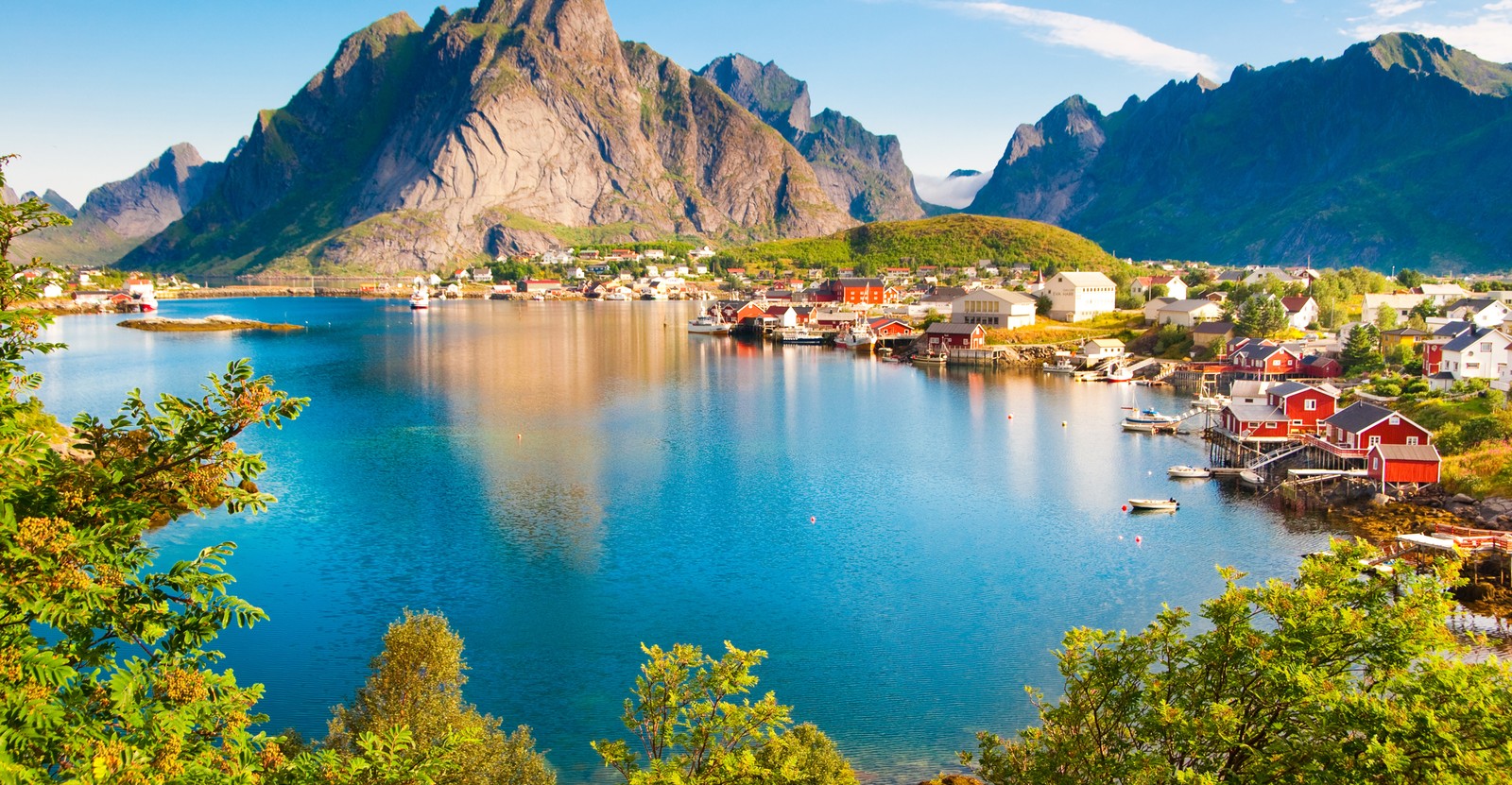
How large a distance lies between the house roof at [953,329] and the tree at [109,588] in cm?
7857

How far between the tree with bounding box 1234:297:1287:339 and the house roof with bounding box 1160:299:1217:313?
4399 mm

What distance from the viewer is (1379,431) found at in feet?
113

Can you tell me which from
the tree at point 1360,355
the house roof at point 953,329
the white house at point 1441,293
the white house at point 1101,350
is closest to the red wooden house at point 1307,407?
the tree at point 1360,355

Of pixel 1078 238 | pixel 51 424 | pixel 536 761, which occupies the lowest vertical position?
pixel 536 761

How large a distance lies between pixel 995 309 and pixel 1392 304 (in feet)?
102

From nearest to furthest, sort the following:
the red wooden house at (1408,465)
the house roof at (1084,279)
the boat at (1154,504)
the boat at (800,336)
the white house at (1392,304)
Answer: the red wooden house at (1408,465) < the boat at (1154,504) < the white house at (1392,304) < the house roof at (1084,279) < the boat at (800,336)

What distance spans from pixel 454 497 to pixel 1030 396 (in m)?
38.7

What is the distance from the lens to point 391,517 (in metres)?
32.2

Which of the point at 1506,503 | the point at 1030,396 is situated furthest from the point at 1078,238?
the point at 1506,503

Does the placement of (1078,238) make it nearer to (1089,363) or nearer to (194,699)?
(1089,363)

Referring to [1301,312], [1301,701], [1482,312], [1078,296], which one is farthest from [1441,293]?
[1301,701]

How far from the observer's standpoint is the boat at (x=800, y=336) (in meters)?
97.8

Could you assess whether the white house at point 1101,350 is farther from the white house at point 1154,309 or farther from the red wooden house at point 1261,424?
the red wooden house at point 1261,424

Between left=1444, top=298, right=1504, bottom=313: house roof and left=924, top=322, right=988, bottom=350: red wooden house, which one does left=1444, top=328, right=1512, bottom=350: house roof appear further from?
left=924, top=322, right=988, bottom=350: red wooden house
